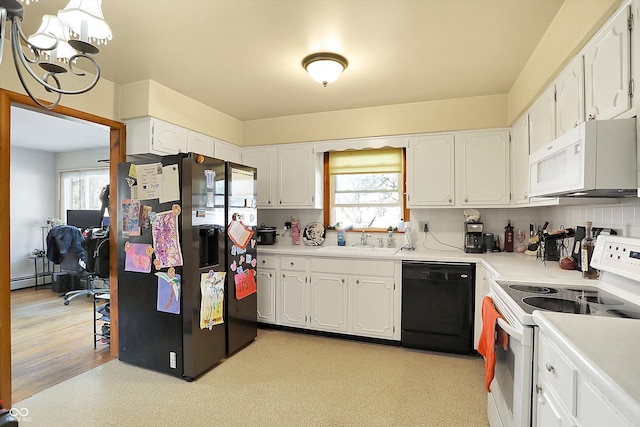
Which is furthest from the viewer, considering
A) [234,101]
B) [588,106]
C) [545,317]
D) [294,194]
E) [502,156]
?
[294,194]

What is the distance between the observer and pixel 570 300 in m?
1.53

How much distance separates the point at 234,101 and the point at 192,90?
0.44 m

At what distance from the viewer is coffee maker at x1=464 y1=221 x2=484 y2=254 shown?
3.16 m

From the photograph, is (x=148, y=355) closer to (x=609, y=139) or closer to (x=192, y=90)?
(x=192, y=90)

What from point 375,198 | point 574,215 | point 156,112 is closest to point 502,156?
point 574,215

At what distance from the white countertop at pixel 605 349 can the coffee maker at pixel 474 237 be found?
2.00 meters

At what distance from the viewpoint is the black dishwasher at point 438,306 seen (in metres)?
2.86

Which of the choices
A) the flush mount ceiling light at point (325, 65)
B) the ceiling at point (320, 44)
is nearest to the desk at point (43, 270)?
the ceiling at point (320, 44)

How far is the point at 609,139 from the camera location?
4.26 feet

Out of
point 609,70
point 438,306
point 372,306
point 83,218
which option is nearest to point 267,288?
point 372,306

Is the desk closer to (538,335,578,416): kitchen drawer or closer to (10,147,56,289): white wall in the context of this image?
(10,147,56,289): white wall

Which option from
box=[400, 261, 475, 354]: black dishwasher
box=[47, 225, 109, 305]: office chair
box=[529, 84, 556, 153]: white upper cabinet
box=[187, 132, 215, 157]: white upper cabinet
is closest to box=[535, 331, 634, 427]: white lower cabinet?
box=[529, 84, 556, 153]: white upper cabinet

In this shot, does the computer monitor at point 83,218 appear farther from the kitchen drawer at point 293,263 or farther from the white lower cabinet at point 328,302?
the white lower cabinet at point 328,302

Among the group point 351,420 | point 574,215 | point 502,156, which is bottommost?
point 351,420
